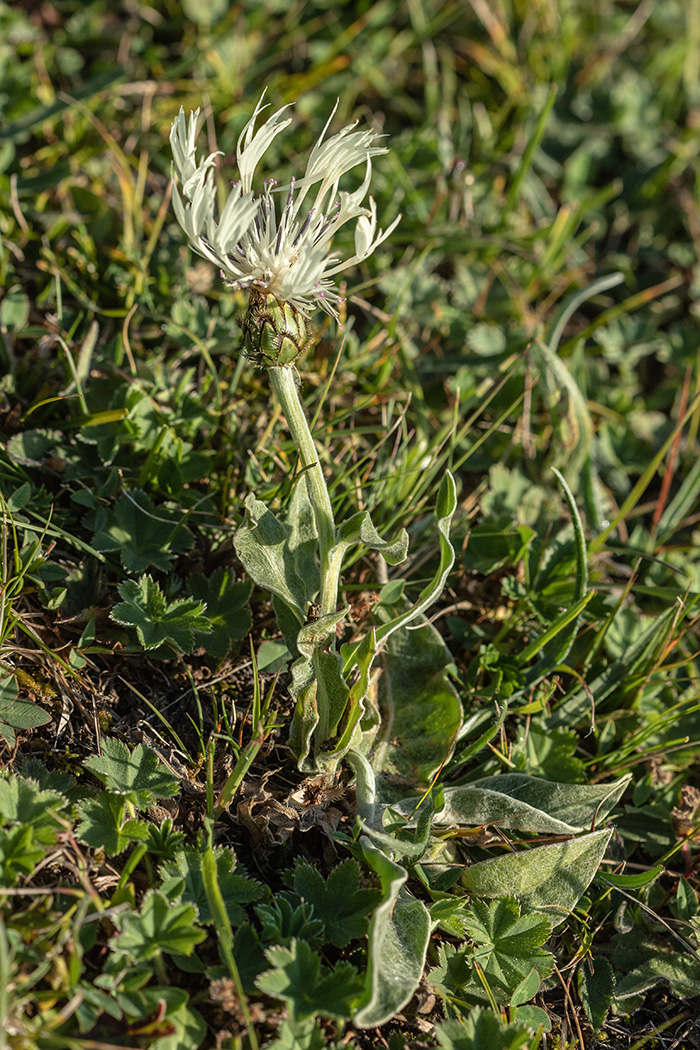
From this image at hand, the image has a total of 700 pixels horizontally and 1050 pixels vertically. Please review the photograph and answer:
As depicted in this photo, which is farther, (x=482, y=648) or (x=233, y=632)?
(x=482, y=648)

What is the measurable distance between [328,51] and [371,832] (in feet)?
11.2

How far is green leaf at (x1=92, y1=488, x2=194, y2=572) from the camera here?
2.37 m

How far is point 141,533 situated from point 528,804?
4.01 ft

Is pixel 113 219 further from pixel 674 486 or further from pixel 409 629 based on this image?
pixel 674 486

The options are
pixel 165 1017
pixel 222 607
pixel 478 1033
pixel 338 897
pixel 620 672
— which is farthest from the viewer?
pixel 620 672

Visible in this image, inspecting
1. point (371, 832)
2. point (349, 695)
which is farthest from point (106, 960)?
point (349, 695)

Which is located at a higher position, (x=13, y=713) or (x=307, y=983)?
(x=13, y=713)

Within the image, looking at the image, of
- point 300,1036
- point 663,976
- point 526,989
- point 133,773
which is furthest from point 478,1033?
point 133,773

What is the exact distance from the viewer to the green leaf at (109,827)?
190 cm

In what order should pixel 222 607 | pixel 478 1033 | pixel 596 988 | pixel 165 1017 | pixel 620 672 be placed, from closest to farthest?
pixel 165 1017 → pixel 478 1033 → pixel 596 988 → pixel 222 607 → pixel 620 672

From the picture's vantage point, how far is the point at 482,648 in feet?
8.28

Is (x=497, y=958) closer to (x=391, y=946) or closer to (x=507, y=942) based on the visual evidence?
(x=507, y=942)

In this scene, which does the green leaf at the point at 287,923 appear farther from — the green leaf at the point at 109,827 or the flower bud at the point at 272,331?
the flower bud at the point at 272,331

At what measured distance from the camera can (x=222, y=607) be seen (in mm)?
2387
